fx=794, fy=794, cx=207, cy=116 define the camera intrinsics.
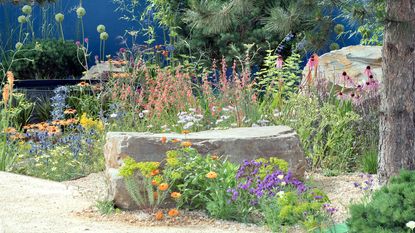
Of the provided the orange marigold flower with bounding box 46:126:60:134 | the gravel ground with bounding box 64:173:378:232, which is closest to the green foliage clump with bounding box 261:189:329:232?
the gravel ground with bounding box 64:173:378:232

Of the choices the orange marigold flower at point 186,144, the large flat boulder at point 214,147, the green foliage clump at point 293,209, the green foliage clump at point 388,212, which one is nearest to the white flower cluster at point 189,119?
the large flat boulder at point 214,147

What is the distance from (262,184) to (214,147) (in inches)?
35.0

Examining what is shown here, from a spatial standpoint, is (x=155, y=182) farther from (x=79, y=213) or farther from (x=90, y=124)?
(x=90, y=124)

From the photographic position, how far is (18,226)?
16.8ft

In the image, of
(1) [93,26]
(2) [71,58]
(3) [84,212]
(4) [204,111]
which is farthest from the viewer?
(1) [93,26]

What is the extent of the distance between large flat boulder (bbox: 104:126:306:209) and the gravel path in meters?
0.32

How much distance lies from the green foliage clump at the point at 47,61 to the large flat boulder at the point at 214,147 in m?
6.41

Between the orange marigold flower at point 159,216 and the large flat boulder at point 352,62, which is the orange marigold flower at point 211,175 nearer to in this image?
the orange marigold flower at point 159,216

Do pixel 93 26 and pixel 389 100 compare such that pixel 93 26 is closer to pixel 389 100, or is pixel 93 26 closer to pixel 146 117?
pixel 146 117

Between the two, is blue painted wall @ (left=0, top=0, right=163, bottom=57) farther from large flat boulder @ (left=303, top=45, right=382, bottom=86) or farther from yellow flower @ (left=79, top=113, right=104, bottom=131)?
yellow flower @ (left=79, top=113, right=104, bottom=131)

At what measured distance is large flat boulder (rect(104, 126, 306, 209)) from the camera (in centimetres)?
595

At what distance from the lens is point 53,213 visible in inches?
220

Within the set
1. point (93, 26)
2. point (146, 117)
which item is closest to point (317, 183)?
point (146, 117)

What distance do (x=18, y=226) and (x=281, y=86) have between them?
3901 millimetres
